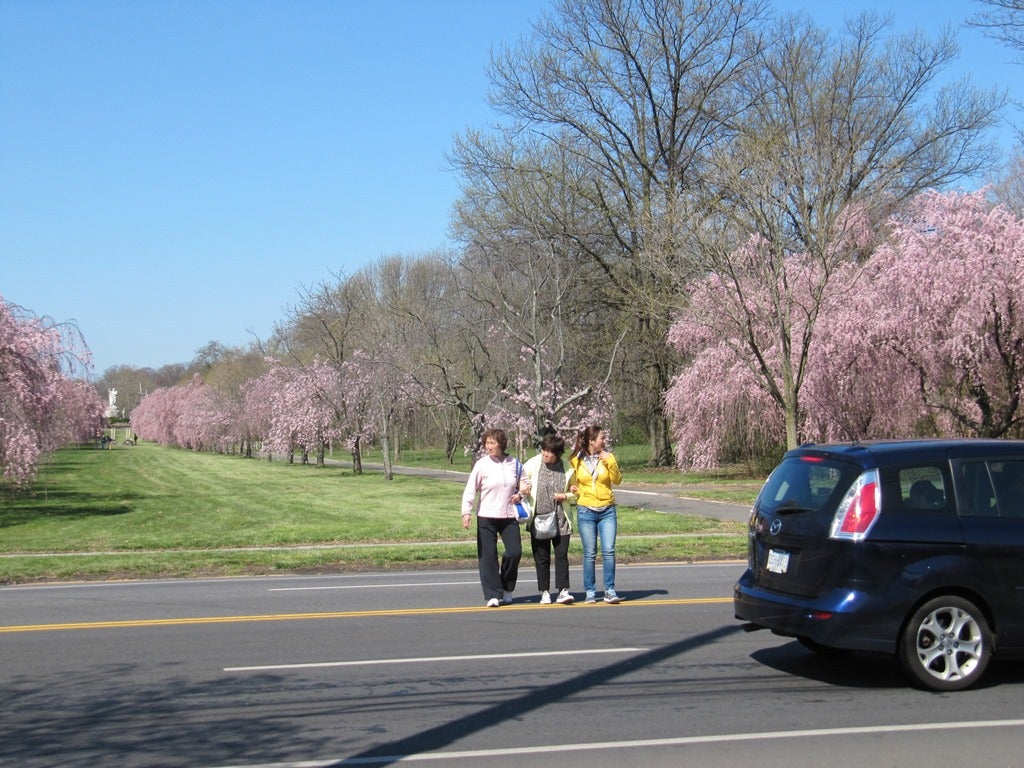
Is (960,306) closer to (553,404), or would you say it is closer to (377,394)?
(553,404)

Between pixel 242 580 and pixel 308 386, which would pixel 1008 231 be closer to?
pixel 242 580

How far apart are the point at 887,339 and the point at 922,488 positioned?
23725mm

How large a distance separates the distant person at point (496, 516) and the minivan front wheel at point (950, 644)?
16.4 feet

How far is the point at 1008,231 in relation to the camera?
2753 cm

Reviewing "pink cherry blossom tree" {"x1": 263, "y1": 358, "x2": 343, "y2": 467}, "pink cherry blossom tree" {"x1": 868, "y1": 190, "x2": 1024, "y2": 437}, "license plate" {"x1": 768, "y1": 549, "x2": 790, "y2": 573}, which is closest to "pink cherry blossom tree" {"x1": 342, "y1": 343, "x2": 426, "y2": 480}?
"pink cherry blossom tree" {"x1": 263, "y1": 358, "x2": 343, "y2": 467}

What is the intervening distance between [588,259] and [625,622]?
3634cm

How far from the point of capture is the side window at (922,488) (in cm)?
795

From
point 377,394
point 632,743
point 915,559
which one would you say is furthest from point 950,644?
point 377,394

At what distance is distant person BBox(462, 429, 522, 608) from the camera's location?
12.0 metres

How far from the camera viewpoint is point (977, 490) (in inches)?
319

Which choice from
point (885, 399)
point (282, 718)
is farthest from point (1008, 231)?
point (282, 718)

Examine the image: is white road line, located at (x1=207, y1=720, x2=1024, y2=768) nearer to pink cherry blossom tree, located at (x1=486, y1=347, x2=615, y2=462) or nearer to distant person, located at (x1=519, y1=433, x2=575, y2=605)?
distant person, located at (x1=519, y1=433, x2=575, y2=605)

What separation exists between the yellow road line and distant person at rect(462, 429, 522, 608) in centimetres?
27

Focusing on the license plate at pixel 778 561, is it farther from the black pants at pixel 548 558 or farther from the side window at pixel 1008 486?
the black pants at pixel 548 558
